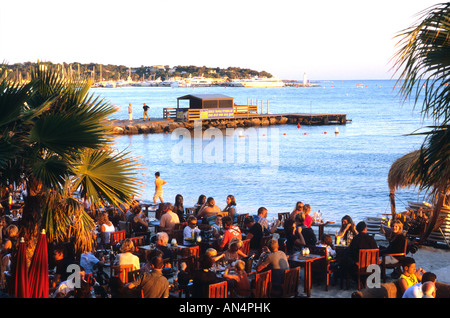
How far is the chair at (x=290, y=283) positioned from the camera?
8.27 metres

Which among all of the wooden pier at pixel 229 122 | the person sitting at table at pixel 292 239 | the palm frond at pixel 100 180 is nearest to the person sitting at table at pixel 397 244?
the person sitting at table at pixel 292 239

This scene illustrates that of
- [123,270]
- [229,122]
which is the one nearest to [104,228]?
[123,270]

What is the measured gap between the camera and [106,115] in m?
7.62

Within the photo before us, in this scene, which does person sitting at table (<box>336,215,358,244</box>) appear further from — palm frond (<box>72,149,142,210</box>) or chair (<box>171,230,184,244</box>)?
palm frond (<box>72,149,142,210</box>)

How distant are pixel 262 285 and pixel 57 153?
3485 millimetres

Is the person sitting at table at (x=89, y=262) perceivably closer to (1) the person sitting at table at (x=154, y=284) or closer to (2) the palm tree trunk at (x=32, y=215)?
(2) the palm tree trunk at (x=32, y=215)

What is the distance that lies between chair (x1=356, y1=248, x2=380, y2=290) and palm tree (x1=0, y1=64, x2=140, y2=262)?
4.23 meters

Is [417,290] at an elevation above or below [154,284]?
above

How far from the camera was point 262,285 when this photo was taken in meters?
7.96

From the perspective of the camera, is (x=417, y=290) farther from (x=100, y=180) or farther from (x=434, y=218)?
(x=434, y=218)

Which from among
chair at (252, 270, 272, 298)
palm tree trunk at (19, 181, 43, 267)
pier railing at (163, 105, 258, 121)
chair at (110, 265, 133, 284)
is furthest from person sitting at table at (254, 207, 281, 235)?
pier railing at (163, 105, 258, 121)

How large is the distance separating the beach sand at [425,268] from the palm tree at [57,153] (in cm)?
392

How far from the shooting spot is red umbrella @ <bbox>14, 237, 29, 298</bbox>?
21.9ft

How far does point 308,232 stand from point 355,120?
80684mm
